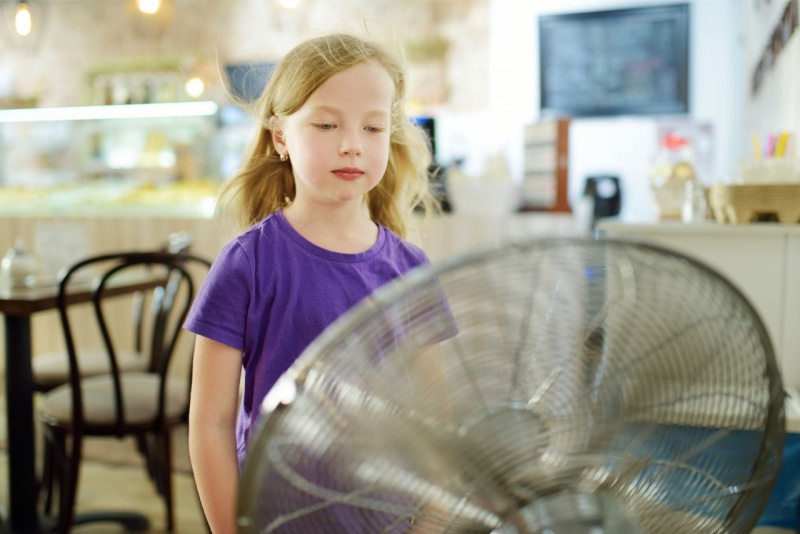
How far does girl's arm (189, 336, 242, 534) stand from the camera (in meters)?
0.86

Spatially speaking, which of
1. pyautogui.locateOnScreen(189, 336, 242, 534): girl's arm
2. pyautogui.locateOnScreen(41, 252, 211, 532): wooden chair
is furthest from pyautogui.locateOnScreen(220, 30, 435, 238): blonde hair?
pyautogui.locateOnScreen(41, 252, 211, 532): wooden chair

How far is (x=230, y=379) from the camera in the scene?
0.90 meters

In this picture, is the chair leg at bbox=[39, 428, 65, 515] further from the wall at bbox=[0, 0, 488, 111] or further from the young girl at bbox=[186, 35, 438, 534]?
the wall at bbox=[0, 0, 488, 111]

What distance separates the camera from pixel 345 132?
2.86 feet

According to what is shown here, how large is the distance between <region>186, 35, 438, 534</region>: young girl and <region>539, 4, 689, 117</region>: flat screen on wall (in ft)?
→ 12.5

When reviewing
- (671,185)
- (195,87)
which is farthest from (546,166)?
(195,87)

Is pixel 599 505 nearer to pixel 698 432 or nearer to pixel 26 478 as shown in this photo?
pixel 698 432

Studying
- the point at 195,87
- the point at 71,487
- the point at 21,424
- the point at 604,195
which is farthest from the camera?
the point at 195,87

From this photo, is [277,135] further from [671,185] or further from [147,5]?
[147,5]

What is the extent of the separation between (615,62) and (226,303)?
4144mm

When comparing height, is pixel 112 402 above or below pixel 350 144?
below

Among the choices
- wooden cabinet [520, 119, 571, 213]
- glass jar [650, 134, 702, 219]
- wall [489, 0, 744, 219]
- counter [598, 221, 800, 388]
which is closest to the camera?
counter [598, 221, 800, 388]

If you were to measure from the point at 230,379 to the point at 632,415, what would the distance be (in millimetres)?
514

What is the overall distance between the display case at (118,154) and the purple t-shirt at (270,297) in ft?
11.0
